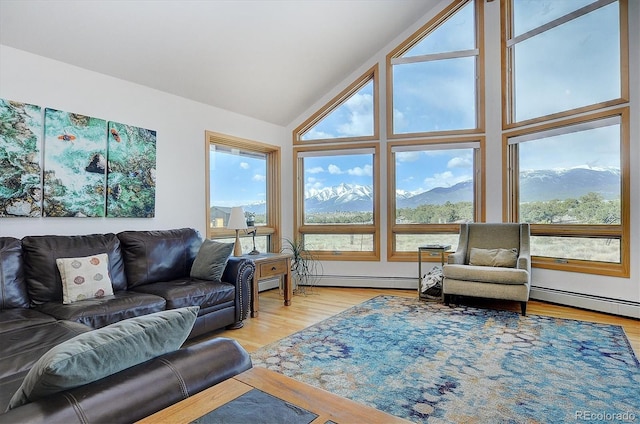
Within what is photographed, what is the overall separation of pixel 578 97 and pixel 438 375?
3.77m

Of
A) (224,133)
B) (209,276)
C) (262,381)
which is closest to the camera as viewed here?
(262,381)

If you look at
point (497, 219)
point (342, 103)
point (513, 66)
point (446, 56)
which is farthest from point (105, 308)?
point (513, 66)

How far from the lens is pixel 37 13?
8.80 ft

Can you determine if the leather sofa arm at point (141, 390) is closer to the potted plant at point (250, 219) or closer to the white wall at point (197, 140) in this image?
the white wall at point (197, 140)

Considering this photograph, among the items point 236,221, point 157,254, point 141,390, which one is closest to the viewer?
point 141,390

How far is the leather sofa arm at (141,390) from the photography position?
30.1 inches

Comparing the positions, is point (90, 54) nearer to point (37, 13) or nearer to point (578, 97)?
point (37, 13)

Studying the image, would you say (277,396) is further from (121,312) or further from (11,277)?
(11,277)

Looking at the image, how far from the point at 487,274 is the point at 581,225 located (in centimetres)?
141

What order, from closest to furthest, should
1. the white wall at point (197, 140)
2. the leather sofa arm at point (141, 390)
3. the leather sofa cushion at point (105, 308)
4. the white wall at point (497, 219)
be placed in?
1. the leather sofa arm at point (141, 390)
2. the leather sofa cushion at point (105, 308)
3. the white wall at point (197, 140)
4. the white wall at point (497, 219)

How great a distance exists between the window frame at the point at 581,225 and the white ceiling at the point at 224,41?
242 centimetres

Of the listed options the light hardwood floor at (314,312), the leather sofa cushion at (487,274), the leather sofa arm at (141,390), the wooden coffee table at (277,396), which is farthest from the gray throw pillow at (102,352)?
the leather sofa cushion at (487,274)

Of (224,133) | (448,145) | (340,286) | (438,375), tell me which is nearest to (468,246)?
(448,145)

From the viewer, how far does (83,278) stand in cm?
270
